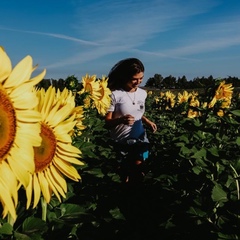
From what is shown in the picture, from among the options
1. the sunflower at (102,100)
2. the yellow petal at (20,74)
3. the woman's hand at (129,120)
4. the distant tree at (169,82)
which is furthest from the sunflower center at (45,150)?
the distant tree at (169,82)

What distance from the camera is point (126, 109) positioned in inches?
188

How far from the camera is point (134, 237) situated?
4.21m

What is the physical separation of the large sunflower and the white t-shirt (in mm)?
2816

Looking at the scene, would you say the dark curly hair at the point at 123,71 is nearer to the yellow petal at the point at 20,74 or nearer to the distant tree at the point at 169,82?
the yellow petal at the point at 20,74

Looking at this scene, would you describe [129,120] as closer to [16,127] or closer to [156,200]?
[156,200]

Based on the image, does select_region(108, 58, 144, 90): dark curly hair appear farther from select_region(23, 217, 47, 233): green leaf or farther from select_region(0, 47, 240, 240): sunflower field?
select_region(23, 217, 47, 233): green leaf

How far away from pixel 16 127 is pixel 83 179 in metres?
2.82

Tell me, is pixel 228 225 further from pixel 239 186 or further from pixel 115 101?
pixel 115 101

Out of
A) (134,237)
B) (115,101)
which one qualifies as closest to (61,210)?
(134,237)

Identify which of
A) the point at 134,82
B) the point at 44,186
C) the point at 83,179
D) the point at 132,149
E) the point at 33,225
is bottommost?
the point at 83,179

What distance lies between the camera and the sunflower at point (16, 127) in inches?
56.9

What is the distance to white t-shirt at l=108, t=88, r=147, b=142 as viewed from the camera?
475 centimetres

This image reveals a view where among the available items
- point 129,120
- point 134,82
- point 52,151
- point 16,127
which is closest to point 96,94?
point 134,82

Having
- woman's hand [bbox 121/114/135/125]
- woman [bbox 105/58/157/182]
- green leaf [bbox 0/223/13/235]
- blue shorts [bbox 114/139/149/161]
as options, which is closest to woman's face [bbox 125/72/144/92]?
woman [bbox 105/58/157/182]
